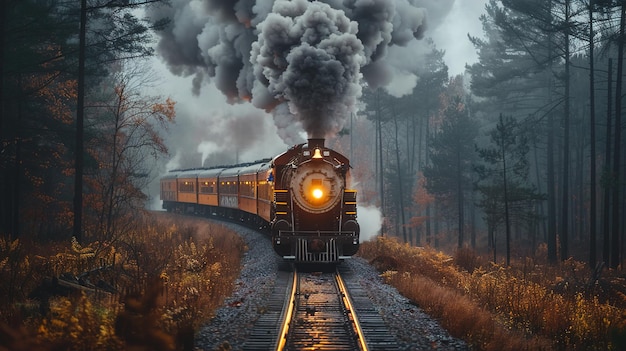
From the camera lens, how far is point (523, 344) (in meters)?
7.26

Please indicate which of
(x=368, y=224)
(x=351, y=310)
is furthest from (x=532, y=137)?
(x=351, y=310)

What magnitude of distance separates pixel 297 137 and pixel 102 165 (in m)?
7.60

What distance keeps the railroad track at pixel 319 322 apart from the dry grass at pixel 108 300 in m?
1.09

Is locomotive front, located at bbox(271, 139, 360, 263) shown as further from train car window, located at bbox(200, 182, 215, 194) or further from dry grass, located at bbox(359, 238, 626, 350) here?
train car window, located at bbox(200, 182, 215, 194)

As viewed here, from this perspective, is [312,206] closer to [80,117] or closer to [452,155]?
[80,117]

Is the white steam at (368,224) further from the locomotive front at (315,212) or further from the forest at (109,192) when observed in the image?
the locomotive front at (315,212)

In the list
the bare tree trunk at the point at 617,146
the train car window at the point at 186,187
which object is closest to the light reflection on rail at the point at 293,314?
the bare tree trunk at the point at 617,146

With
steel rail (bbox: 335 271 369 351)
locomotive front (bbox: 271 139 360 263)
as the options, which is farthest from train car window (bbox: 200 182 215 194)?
steel rail (bbox: 335 271 369 351)

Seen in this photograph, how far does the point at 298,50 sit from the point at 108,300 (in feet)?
31.5

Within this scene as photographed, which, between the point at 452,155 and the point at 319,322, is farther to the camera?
the point at 452,155

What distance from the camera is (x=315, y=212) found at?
14180mm

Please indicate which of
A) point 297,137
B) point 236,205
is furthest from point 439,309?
point 236,205

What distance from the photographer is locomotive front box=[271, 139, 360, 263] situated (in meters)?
13.9

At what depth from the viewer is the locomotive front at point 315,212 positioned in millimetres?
13938
